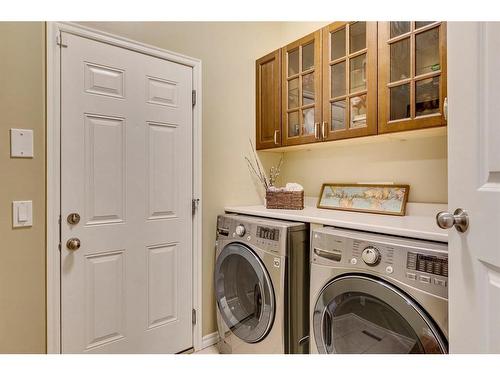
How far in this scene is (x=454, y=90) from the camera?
2.82 ft

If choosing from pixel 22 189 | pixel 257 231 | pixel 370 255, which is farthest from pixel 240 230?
pixel 22 189

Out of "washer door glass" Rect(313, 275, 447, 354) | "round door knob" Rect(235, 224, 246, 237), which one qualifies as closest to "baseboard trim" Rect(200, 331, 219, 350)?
"round door knob" Rect(235, 224, 246, 237)

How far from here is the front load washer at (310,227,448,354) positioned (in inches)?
40.6

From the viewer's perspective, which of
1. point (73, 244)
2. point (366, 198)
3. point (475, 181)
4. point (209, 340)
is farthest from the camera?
point (209, 340)

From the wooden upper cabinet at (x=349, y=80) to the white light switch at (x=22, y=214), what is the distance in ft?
5.29

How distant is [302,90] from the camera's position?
1961mm

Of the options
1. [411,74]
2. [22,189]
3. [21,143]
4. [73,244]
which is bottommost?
[73,244]

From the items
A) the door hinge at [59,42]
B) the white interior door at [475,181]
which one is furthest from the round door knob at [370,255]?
the door hinge at [59,42]

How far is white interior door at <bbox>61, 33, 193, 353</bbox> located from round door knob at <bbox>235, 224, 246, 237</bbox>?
1.14 ft

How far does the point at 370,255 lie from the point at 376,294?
0.15 m

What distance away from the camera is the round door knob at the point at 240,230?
1.77 metres

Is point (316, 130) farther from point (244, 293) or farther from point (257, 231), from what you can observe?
point (244, 293)

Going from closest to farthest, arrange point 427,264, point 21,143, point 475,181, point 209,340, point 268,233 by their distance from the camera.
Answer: point 475,181 < point 427,264 < point 21,143 < point 268,233 < point 209,340
